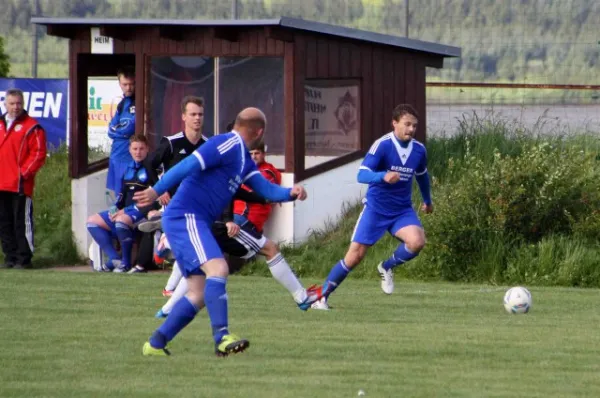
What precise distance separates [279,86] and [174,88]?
1.38 metres

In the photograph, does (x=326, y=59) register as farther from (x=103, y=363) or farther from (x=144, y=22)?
(x=103, y=363)

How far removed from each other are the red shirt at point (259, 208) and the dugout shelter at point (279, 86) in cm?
79

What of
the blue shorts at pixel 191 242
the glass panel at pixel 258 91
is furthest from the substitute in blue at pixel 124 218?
the blue shorts at pixel 191 242

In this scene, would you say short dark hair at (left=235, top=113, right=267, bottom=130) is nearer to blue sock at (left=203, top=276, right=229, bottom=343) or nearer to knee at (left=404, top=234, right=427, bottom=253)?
blue sock at (left=203, top=276, right=229, bottom=343)

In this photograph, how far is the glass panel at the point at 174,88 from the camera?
1780cm

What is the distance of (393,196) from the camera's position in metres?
12.9

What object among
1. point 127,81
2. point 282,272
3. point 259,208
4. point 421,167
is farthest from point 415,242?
point 127,81

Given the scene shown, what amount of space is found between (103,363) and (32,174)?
8.22 metres

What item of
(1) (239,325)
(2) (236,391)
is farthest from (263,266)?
(2) (236,391)

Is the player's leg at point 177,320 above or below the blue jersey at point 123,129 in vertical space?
below

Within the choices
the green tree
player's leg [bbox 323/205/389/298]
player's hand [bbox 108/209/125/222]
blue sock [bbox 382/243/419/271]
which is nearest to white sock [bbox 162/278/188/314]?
player's leg [bbox 323/205/389/298]

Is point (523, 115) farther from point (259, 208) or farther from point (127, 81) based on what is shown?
point (127, 81)

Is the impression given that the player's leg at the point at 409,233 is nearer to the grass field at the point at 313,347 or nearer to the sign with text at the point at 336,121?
the grass field at the point at 313,347

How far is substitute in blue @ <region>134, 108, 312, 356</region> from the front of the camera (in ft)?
29.7
